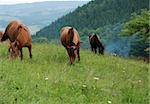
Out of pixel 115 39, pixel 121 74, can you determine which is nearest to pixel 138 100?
pixel 121 74

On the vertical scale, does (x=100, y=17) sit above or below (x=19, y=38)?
below

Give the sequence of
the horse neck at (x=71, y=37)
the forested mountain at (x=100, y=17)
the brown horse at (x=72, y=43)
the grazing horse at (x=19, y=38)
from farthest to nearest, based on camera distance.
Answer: the forested mountain at (x=100, y=17) → the horse neck at (x=71, y=37) → the brown horse at (x=72, y=43) → the grazing horse at (x=19, y=38)

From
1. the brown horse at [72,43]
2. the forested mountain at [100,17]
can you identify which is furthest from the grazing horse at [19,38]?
the forested mountain at [100,17]

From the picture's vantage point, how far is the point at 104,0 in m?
134

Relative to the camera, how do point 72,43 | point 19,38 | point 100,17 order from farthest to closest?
point 100,17 < point 72,43 < point 19,38

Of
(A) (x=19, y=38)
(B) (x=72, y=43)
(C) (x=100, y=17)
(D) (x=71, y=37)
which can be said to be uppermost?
(A) (x=19, y=38)

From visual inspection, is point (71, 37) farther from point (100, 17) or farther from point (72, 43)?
point (100, 17)

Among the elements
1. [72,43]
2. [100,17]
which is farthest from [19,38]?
[100,17]

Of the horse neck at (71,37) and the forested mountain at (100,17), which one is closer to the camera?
the horse neck at (71,37)

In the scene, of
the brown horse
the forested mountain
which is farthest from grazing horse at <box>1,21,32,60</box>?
the forested mountain

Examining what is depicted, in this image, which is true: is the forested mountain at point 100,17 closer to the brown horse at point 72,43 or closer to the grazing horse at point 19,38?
the brown horse at point 72,43

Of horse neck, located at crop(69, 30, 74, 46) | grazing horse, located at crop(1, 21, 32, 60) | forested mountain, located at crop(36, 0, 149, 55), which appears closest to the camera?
grazing horse, located at crop(1, 21, 32, 60)

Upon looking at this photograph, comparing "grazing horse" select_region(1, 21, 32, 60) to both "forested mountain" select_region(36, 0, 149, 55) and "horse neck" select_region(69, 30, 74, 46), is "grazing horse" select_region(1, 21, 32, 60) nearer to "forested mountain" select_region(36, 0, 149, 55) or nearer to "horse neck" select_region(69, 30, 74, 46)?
"horse neck" select_region(69, 30, 74, 46)

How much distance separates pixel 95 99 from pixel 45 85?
116 centimetres
